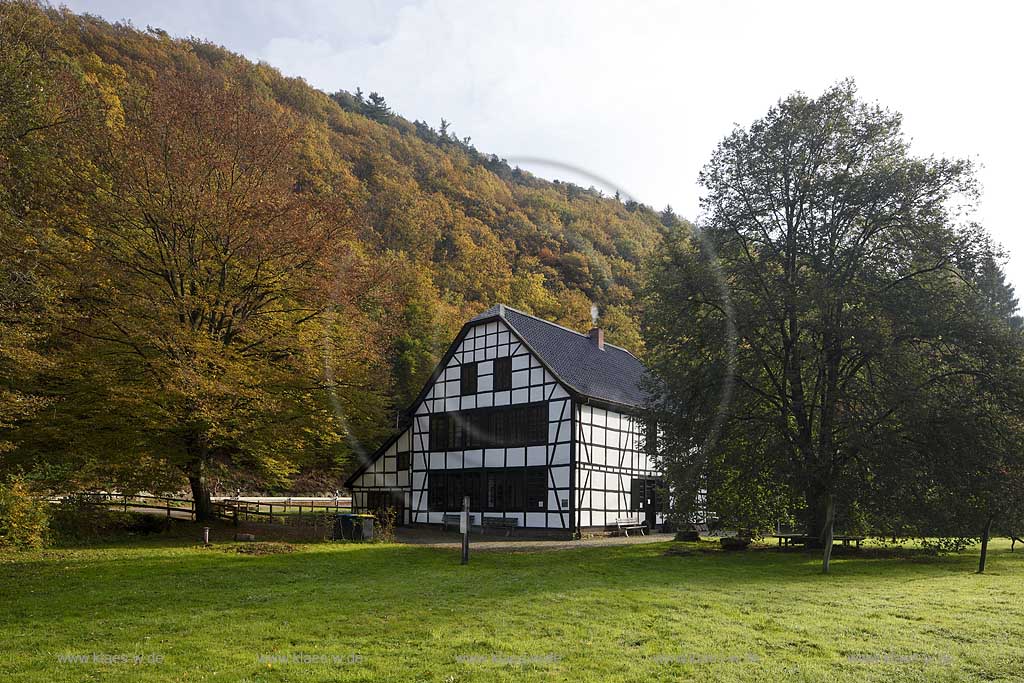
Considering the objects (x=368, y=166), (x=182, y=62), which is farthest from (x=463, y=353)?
(x=182, y=62)

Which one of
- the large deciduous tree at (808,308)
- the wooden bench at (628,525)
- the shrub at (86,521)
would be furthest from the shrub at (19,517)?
the wooden bench at (628,525)

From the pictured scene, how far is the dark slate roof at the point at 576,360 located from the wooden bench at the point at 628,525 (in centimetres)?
448

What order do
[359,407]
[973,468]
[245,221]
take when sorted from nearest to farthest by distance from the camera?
[973,468], [245,221], [359,407]

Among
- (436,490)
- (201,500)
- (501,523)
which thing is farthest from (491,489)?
(201,500)

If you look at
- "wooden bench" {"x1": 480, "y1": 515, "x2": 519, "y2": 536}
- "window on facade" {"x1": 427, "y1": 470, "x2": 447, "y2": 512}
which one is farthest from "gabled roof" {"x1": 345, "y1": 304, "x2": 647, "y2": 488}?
"wooden bench" {"x1": 480, "y1": 515, "x2": 519, "y2": 536}

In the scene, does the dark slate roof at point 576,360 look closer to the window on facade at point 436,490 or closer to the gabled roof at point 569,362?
the gabled roof at point 569,362

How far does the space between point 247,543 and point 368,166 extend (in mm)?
42069

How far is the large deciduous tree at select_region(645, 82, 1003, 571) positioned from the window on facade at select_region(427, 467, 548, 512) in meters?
7.00

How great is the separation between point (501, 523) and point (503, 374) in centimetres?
571

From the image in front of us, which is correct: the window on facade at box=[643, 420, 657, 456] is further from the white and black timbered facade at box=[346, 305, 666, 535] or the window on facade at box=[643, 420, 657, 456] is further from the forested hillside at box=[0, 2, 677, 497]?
the forested hillside at box=[0, 2, 677, 497]

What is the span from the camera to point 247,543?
64.9 feet

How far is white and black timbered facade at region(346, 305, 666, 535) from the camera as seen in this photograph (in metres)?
27.7

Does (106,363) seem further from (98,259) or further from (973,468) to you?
(973,468)

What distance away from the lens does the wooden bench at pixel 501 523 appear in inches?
1093
